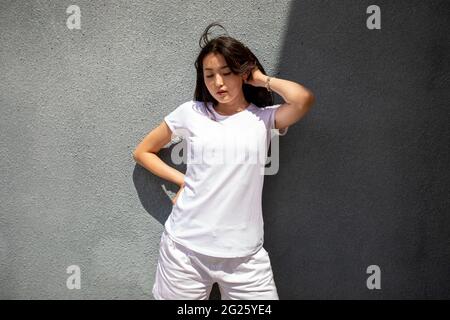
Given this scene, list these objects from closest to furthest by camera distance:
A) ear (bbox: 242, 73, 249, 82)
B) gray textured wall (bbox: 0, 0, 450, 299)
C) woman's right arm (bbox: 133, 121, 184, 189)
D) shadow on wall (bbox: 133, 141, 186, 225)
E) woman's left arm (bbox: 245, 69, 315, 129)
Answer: woman's left arm (bbox: 245, 69, 315, 129)
ear (bbox: 242, 73, 249, 82)
woman's right arm (bbox: 133, 121, 184, 189)
gray textured wall (bbox: 0, 0, 450, 299)
shadow on wall (bbox: 133, 141, 186, 225)

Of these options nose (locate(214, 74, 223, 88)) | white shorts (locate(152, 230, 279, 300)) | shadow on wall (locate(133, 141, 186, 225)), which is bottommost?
white shorts (locate(152, 230, 279, 300))

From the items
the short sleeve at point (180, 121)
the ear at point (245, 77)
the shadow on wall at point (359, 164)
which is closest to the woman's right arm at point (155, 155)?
the short sleeve at point (180, 121)

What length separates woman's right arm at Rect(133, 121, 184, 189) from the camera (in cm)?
192

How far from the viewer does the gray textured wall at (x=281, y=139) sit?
6.63 ft

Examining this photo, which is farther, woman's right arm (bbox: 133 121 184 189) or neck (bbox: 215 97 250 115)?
woman's right arm (bbox: 133 121 184 189)

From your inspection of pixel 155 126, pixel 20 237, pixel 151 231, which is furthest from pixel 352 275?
pixel 20 237

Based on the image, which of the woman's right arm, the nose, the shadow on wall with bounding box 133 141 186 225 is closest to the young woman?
the nose

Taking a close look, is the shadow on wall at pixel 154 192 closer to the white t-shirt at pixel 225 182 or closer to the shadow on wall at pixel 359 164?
the shadow on wall at pixel 359 164

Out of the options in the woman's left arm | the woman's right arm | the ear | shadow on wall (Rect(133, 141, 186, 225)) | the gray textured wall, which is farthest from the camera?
shadow on wall (Rect(133, 141, 186, 225))

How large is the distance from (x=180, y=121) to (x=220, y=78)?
1.07 ft

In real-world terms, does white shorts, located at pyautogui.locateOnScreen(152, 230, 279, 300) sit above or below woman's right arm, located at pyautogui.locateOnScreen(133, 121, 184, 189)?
below

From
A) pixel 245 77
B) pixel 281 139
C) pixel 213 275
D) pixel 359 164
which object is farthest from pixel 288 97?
pixel 213 275

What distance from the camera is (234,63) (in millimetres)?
1637

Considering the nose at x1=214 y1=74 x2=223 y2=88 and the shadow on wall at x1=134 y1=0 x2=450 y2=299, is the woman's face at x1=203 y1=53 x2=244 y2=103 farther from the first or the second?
the shadow on wall at x1=134 y1=0 x2=450 y2=299
